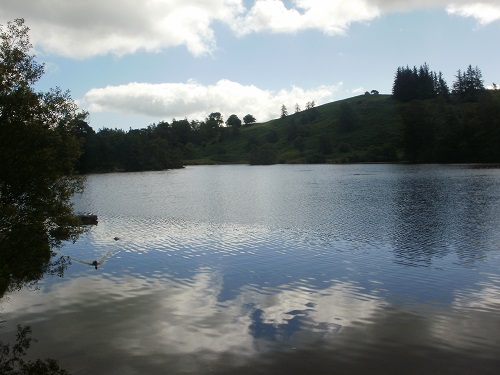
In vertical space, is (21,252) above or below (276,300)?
above

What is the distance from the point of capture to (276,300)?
23156 millimetres

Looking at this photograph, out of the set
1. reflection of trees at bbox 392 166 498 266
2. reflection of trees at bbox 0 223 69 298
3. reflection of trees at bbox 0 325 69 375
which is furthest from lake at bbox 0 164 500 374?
reflection of trees at bbox 0 223 69 298

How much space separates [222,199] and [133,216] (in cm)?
2444

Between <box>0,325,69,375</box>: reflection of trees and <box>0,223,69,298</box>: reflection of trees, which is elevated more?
<box>0,223,69,298</box>: reflection of trees

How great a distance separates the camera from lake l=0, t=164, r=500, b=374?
53.4 ft

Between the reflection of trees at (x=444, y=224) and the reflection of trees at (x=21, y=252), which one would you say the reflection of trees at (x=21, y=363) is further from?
the reflection of trees at (x=444, y=224)

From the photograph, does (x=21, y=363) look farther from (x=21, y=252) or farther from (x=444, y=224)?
(x=444, y=224)

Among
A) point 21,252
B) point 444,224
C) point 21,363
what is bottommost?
point 444,224

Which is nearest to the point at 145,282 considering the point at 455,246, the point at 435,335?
the point at 435,335

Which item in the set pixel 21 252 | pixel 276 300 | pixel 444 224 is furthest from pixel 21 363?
pixel 444 224

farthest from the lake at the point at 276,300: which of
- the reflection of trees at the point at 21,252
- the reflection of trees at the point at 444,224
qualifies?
the reflection of trees at the point at 21,252

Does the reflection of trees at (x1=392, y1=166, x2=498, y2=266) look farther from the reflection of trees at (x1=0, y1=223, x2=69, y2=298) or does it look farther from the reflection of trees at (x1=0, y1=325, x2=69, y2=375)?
the reflection of trees at (x1=0, y1=223, x2=69, y2=298)

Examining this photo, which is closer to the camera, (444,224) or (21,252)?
(21,252)

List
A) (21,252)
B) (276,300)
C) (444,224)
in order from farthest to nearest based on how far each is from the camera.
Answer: (444,224)
(21,252)
(276,300)
